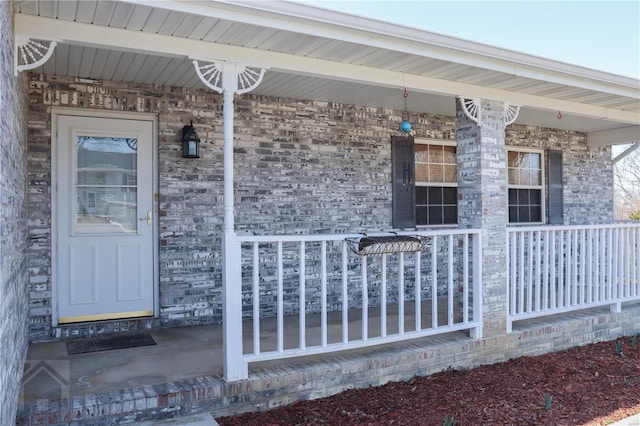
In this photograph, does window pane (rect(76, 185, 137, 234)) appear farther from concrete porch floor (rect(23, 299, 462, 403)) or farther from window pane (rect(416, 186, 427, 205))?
window pane (rect(416, 186, 427, 205))

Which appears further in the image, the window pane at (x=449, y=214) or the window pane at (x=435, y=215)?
the window pane at (x=449, y=214)

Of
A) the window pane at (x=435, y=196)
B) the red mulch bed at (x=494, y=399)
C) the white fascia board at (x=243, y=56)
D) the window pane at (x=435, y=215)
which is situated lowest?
the red mulch bed at (x=494, y=399)

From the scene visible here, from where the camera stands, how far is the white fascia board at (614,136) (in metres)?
8.10

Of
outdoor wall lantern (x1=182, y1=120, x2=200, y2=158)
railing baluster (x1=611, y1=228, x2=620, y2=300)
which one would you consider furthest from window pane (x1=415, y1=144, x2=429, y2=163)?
outdoor wall lantern (x1=182, y1=120, x2=200, y2=158)

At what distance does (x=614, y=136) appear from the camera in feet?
27.5

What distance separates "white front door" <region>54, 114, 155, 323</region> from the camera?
4.86m

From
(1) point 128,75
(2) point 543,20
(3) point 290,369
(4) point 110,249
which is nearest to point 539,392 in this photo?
(3) point 290,369

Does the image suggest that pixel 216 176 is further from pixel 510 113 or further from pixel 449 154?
A: pixel 449 154

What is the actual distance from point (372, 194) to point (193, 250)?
238cm

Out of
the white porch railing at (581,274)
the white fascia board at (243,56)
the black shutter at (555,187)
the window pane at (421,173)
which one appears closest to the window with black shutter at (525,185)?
the black shutter at (555,187)

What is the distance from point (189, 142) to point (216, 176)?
0.49 metres

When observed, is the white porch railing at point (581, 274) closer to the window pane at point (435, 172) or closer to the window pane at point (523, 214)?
the window pane at point (435, 172)

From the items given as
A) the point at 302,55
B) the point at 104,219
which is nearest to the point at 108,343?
the point at 104,219

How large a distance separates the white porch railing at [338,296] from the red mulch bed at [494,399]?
38 centimetres
